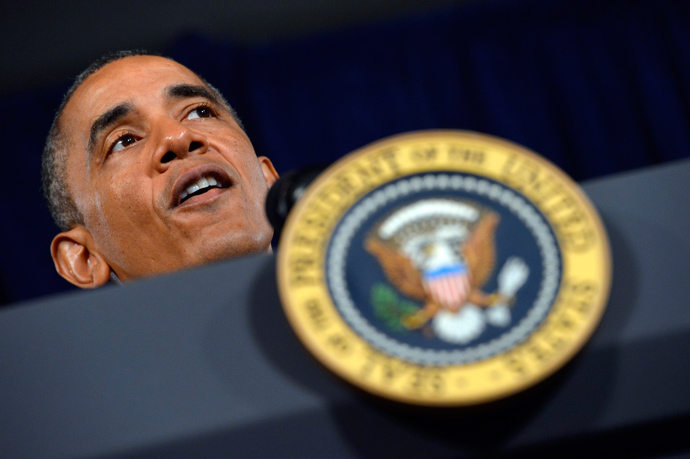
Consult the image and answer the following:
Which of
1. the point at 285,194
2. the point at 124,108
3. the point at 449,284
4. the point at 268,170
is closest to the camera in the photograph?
the point at 449,284

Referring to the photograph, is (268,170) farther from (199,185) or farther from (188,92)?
(199,185)

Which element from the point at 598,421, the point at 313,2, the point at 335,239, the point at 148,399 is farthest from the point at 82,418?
the point at 313,2

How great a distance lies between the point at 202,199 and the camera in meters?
0.94

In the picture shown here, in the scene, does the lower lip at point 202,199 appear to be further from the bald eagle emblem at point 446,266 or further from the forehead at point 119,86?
the bald eagle emblem at point 446,266

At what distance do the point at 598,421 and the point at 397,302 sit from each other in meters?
0.14

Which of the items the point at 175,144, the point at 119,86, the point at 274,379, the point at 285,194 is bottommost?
the point at 274,379

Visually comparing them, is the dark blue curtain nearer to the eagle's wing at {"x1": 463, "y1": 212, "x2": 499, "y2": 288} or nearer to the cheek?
the cheek

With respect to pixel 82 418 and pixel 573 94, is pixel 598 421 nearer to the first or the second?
pixel 82 418

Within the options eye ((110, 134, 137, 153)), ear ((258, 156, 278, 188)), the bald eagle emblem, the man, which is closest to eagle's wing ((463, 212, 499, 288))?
the bald eagle emblem

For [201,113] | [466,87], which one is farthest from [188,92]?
[466,87]

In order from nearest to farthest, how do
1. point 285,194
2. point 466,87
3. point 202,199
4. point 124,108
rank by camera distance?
point 285,194, point 202,199, point 124,108, point 466,87

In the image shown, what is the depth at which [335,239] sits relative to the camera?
47 cm

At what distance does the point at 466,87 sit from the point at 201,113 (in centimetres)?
155

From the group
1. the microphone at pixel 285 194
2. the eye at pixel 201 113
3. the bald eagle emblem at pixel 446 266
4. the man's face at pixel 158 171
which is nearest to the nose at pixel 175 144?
the man's face at pixel 158 171
